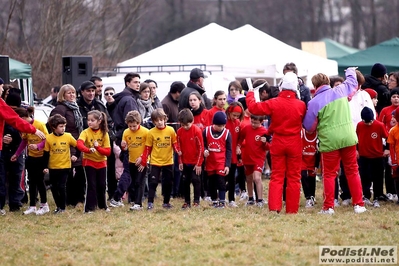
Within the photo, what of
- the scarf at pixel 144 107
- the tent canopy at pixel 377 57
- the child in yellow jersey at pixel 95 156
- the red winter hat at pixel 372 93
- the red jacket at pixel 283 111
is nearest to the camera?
the red jacket at pixel 283 111

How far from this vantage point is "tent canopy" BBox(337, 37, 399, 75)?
22.6m

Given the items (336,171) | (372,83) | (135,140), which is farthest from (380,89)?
(135,140)

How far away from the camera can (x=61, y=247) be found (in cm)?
955

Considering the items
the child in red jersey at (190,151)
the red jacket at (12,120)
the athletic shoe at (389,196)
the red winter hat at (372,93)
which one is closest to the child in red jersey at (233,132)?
the child in red jersey at (190,151)

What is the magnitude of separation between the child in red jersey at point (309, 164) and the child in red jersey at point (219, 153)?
1.13 meters

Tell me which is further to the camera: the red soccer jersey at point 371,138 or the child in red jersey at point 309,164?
the red soccer jersey at point 371,138

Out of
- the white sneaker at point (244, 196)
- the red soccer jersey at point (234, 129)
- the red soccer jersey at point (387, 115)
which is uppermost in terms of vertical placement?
the red soccer jersey at point (387, 115)

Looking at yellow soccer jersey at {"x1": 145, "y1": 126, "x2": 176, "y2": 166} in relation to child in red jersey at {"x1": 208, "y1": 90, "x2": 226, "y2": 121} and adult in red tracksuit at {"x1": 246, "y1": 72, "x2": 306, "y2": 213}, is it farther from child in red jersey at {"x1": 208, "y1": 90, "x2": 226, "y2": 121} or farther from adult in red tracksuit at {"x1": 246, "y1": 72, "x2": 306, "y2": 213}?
adult in red tracksuit at {"x1": 246, "y1": 72, "x2": 306, "y2": 213}

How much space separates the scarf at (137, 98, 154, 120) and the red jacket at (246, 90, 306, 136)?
2.86 m

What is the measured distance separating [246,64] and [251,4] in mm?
40723

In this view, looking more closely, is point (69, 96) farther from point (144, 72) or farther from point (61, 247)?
point (144, 72)

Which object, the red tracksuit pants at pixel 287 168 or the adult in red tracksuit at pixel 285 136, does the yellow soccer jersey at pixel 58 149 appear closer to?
the adult in red tracksuit at pixel 285 136

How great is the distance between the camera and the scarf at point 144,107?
13.8 metres

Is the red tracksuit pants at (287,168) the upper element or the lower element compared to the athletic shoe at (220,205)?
upper
